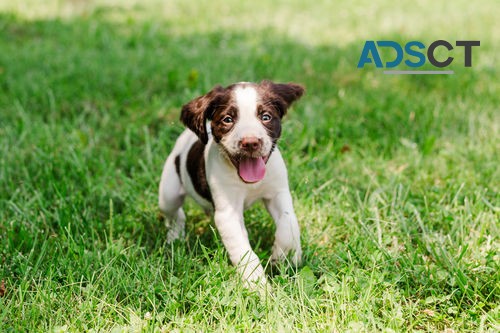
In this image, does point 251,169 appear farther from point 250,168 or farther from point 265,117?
point 265,117

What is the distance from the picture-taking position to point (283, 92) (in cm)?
338

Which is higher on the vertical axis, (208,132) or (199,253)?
(208,132)

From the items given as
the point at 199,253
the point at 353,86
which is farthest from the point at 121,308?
the point at 353,86

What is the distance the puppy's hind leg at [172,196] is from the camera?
3975mm

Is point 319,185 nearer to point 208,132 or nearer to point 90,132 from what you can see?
point 208,132

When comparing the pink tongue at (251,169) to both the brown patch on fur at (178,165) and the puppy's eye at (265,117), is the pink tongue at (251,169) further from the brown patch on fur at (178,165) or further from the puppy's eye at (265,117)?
the brown patch on fur at (178,165)

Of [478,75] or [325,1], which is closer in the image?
[478,75]

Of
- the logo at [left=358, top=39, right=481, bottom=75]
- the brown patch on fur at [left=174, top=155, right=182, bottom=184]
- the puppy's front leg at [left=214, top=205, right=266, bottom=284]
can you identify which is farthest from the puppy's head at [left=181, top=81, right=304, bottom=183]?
the logo at [left=358, top=39, right=481, bottom=75]

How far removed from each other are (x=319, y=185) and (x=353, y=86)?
2403 millimetres

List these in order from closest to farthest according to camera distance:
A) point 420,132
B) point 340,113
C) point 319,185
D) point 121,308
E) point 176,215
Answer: point 121,308 < point 176,215 < point 319,185 < point 420,132 < point 340,113

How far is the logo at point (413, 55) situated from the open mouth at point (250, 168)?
3.70 m

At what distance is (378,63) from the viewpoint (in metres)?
7.22

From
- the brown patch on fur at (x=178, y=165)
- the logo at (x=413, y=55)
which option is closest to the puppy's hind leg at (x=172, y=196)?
the brown patch on fur at (x=178, y=165)

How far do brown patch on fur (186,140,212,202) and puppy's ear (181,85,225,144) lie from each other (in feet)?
0.85
